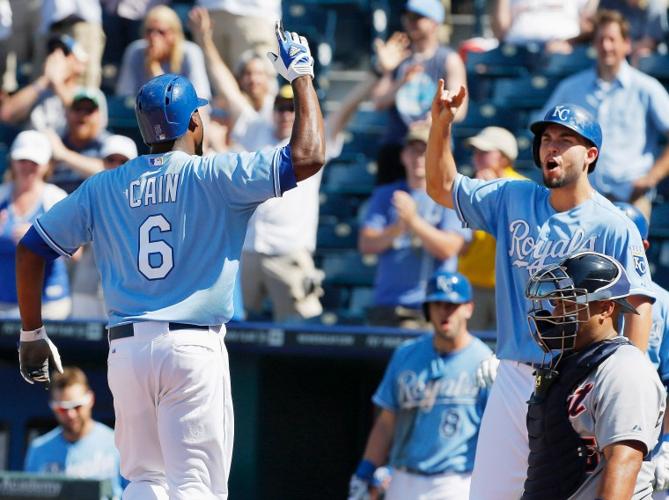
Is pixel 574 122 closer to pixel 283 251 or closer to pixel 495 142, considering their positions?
pixel 495 142

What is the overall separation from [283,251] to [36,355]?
12.1ft

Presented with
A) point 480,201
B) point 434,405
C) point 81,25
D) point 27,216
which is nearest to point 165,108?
point 480,201

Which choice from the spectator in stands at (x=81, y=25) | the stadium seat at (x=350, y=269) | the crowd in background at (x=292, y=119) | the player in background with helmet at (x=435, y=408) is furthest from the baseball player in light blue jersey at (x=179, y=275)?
the spectator in stands at (x=81, y=25)

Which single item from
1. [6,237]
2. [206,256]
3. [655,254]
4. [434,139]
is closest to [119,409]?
[206,256]

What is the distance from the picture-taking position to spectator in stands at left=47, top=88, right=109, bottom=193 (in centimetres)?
902

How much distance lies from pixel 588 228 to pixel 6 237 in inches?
169

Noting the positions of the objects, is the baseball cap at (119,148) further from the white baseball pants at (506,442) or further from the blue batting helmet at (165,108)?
the white baseball pants at (506,442)

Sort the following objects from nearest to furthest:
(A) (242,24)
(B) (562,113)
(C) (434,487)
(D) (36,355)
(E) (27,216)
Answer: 1. (B) (562,113)
2. (D) (36,355)
3. (C) (434,487)
4. (E) (27,216)
5. (A) (242,24)

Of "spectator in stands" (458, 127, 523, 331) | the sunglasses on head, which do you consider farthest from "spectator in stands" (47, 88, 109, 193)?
"spectator in stands" (458, 127, 523, 331)

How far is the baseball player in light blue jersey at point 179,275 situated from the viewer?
4.86 m

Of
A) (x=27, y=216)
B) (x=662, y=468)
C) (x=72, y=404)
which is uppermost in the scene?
(x=27, y=216)

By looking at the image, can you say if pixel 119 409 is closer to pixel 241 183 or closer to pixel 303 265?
pixel 241 183

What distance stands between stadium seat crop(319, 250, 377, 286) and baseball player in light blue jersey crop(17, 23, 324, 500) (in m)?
4.39

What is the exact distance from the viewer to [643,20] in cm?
1004
